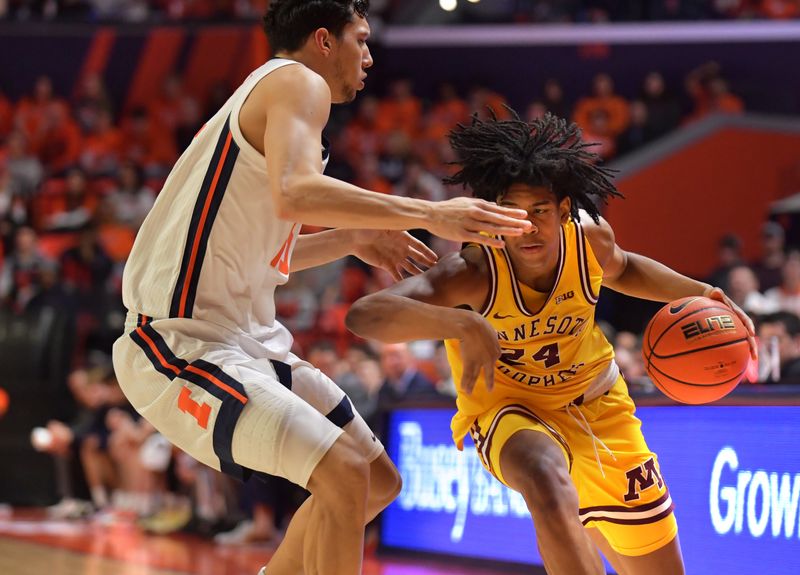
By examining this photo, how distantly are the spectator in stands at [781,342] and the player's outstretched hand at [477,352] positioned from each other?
293cm

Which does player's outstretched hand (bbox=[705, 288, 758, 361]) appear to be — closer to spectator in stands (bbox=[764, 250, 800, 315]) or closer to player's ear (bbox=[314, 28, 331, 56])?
player's ear (bbox=[314, 28, 331, 56])

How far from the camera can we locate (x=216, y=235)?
339 cm

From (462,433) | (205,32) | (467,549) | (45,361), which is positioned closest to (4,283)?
(45,361)

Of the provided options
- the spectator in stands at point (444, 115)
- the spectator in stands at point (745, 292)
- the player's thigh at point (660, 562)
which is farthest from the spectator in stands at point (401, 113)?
the player's thigh at point (660, 562)

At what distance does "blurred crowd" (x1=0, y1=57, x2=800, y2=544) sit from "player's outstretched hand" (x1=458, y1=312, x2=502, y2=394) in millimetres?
3069

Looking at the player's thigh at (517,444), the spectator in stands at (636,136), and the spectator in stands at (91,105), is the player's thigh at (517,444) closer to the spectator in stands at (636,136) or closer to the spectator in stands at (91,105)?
the spectator in stands at (636,136)

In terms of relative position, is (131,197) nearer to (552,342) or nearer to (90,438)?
(90,438)

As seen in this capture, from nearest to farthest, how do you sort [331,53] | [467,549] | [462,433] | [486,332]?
[486,332] < [331,53] < [462,433] < [467,549]

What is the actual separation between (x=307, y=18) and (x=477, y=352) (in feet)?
3.95

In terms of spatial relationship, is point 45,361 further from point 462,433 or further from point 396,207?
point 396,207

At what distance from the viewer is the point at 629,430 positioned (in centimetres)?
411

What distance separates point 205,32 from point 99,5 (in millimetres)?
2173

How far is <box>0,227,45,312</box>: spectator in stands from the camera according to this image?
12047mm

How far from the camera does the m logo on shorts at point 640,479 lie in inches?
157
